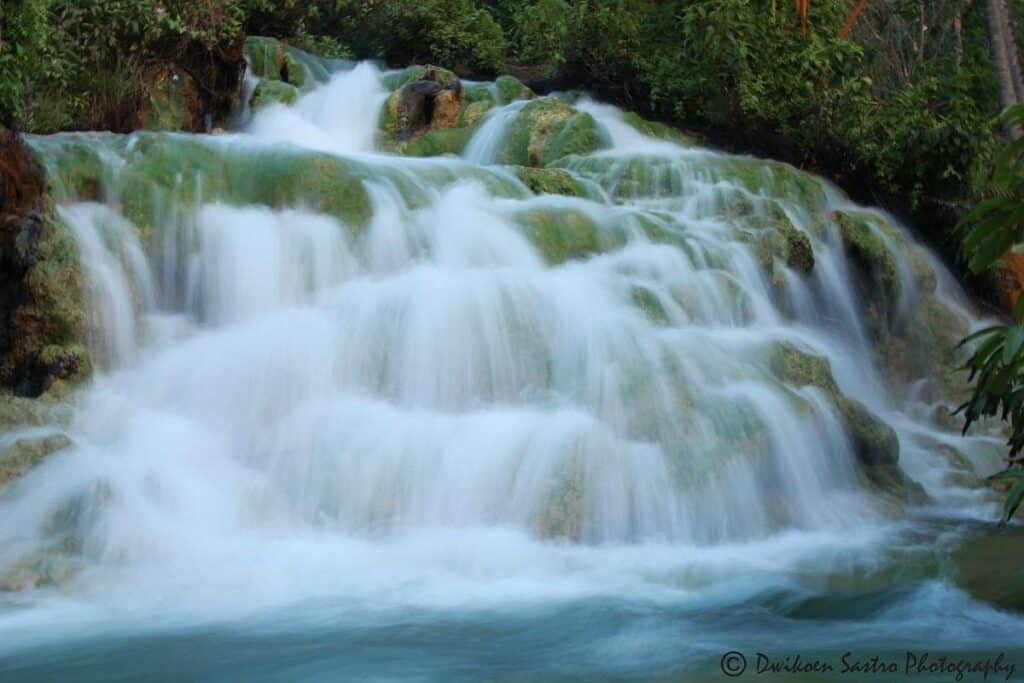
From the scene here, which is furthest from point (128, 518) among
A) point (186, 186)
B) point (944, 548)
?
point (944, 548)

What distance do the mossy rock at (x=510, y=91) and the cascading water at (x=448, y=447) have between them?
377cm

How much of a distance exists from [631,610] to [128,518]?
8.11 feet

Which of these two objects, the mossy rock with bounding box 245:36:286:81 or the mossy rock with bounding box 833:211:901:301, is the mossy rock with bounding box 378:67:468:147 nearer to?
the mossy rock with bounding box 245:36:286:81

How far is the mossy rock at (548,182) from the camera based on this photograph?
932cm

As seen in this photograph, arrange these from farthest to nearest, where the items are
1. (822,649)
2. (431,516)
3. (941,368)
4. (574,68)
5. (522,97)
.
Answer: (574,68) < (522,97) < (941,368) < (431,516) < (822,649)

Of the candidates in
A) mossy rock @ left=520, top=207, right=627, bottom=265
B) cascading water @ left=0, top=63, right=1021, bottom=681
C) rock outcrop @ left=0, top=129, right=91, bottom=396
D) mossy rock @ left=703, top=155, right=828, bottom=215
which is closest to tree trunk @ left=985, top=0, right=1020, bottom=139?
mossy rock @ left=703, top=155, right=828, bottom=215

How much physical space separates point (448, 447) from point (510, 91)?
7720 millimetres

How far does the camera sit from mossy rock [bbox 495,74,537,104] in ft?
42.7

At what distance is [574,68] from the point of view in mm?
14586

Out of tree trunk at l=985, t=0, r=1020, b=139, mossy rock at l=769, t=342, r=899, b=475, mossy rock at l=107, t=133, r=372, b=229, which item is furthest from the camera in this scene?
tree trunk at l=985, t=0, r=1020, b=139

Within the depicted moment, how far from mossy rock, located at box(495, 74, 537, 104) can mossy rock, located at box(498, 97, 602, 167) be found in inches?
45.5

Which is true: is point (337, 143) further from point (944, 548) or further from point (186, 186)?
point (944, 548)

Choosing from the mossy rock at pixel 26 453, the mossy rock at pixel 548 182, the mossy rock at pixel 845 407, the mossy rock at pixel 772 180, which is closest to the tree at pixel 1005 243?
the mossy rock at pixel 845 407

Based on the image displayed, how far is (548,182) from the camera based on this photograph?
31.0 feet
